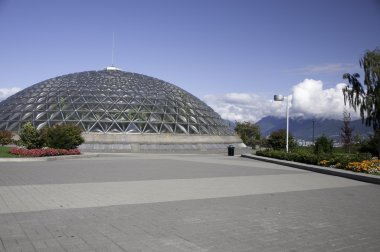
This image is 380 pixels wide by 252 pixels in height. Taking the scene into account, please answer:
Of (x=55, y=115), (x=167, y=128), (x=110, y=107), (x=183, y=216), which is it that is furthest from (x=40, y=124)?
(x=183, y=216)

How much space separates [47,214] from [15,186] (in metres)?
4.23

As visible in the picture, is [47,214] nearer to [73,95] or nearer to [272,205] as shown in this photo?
[272,205]

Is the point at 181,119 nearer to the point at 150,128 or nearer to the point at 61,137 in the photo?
the point at 150,128

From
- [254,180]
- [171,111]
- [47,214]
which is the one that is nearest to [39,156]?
[254,180]

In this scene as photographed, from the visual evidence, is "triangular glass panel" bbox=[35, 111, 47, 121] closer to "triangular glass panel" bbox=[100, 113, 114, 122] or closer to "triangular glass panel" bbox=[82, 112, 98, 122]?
"triangular glass panel" bbox=[82, 112, 98, 122]

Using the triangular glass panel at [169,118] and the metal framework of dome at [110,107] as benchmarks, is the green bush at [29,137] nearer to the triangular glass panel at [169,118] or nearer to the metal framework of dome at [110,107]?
the metal framework of dome at [110,107]

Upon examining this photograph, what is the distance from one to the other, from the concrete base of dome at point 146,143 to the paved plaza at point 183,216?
2109cm

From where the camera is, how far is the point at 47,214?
7141 mm

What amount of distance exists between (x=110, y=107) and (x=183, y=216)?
30.7 metres

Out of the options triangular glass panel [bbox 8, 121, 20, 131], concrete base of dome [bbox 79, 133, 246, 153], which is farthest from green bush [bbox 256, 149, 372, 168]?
triangular glass panel [bbox 8, 121, 20, 131]

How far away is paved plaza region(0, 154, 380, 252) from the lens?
549 cm

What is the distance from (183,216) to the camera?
730cm

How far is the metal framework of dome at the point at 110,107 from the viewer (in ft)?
117

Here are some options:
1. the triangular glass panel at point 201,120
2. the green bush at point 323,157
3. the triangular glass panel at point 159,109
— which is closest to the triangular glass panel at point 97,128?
the triangular glass panel at point 159,109
